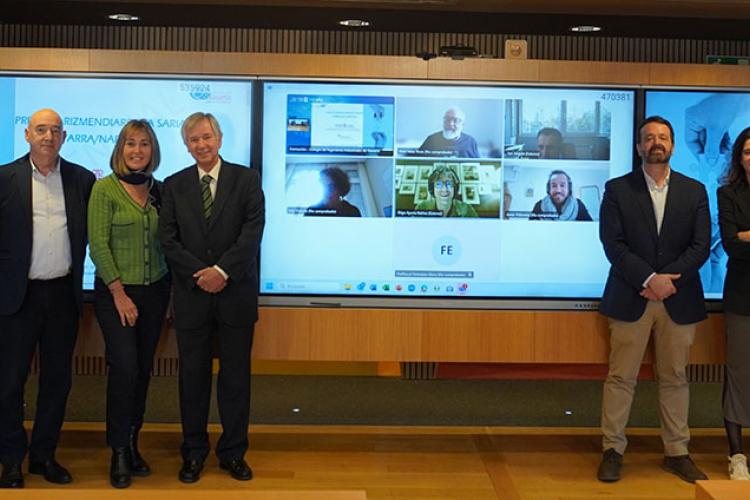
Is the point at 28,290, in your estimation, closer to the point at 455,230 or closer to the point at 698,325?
the point at 455,230

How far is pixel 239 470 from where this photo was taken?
4.30 metres

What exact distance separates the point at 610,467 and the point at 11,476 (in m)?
3.02

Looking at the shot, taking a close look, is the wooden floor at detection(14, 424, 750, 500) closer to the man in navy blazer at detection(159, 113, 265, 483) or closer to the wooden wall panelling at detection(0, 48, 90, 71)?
the man in navy blazer at detection(159, 113, 265, 483)

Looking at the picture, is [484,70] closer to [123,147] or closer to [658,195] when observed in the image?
[658,195]

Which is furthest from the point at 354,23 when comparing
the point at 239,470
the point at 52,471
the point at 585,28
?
the point at 52,471

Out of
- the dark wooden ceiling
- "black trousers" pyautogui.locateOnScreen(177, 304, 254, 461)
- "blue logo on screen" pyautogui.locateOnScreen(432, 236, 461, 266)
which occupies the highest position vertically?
the dark wooden ceiling

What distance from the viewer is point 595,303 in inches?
188

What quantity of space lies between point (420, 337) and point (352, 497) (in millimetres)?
2888

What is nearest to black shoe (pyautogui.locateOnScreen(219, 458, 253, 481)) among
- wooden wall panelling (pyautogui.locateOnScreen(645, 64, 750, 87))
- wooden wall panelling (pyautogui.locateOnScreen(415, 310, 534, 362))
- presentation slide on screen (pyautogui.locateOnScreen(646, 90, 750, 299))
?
wooden wall panelling (pyautogui.locateOnScreen(415, 310, 534, 362))

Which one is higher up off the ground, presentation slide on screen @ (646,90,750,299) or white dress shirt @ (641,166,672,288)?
presentation slide on screen @ (646,90,750,299)

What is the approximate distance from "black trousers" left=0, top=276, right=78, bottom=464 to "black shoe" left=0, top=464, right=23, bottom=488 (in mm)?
30

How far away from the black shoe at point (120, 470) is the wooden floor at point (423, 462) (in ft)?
0.24

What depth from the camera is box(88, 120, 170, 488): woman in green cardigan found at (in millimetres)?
4082

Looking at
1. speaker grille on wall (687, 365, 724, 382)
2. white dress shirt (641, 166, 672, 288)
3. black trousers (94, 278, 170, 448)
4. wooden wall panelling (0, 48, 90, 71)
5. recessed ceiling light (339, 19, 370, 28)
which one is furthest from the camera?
speaker grille on wall (687, 365, 724, 382)
